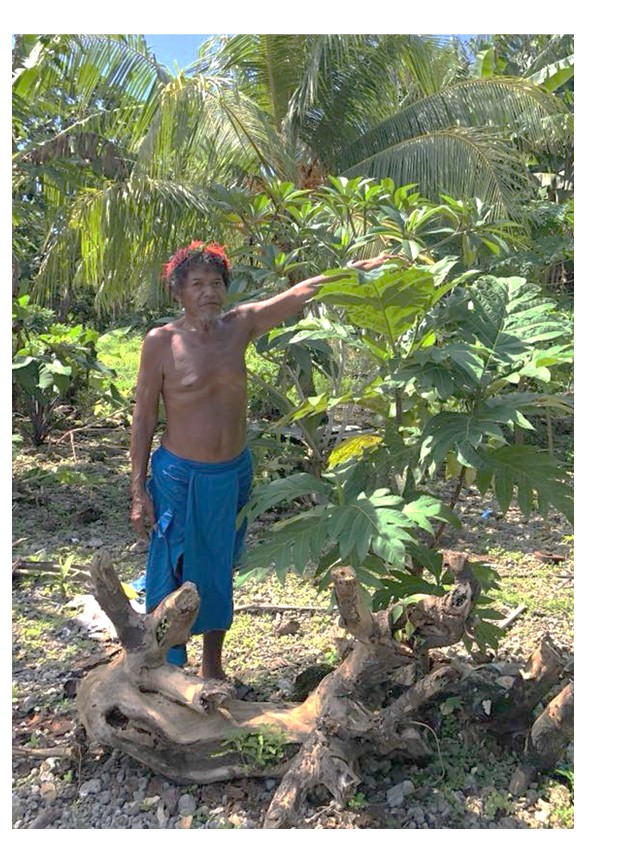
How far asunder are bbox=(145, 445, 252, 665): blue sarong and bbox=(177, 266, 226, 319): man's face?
1.68 ft

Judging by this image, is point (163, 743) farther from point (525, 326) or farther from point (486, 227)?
Result: point (486, 227)

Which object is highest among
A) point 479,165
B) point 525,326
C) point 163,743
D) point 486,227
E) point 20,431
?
point 479,165

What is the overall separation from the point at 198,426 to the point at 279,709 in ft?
3.24

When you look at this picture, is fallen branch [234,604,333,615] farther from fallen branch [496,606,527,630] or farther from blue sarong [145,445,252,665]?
blue sarong [145,445,252,665]

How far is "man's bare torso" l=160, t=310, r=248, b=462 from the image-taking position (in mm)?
2674

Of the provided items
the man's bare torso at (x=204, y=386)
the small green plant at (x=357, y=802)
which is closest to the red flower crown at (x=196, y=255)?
the man's bare torso at (x=204, y=386)

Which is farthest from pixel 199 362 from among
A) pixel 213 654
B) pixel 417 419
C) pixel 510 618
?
pixel 510 618

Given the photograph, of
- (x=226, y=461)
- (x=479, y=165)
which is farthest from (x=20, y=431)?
(x=226, y=461)

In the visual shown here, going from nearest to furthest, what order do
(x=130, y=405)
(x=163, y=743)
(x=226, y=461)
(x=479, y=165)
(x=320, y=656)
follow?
1. (x=163, y=743)
2. (x=226, y=461)
3. (x=320, y=656)
4. (x=479, y=165)
5. (x=130, y=405)

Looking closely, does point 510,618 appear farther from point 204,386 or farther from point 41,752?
point 41,752

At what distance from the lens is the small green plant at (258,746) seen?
247 centimetres

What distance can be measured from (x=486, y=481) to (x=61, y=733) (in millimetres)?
1793

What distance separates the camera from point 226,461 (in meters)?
2.75

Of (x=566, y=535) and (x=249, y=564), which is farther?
(x=566, y=535)
